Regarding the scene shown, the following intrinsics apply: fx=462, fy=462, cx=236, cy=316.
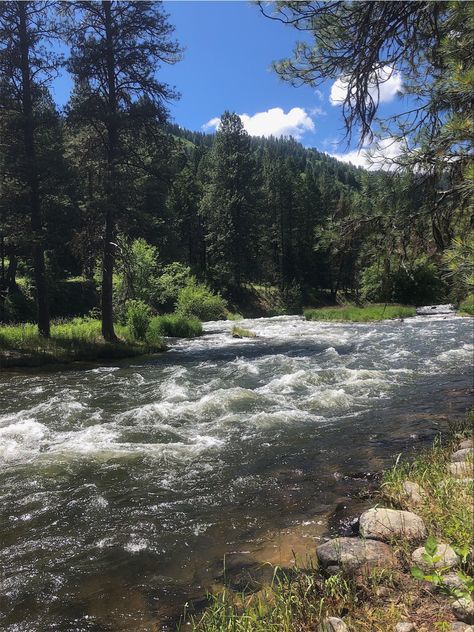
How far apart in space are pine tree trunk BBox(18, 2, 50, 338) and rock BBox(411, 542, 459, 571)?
47.1 ft

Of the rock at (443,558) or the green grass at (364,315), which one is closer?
the rock at (443,558)

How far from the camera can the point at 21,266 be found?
123 ft

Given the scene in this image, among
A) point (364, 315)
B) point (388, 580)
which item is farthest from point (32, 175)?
point (364, 315)

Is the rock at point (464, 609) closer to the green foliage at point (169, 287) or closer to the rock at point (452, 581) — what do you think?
the rock at point (452, 581)

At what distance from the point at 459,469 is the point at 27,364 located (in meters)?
12.5

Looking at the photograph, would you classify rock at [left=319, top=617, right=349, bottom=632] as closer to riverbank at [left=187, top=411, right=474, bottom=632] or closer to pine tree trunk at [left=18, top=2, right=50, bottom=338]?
riverbank at [left=187, top=411, right=474, bottom=632]

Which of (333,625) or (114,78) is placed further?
(114,78)

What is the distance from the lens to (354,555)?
3695mm

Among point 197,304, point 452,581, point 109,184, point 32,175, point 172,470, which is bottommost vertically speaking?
point 172,470

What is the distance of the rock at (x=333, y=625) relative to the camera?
9.17 ft

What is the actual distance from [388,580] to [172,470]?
3518 mm

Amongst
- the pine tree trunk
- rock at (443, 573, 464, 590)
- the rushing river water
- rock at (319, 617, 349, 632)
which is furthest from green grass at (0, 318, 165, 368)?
rock at (443, 573, 464, 590)

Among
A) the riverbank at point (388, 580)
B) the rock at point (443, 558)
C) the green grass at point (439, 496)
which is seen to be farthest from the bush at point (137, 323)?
the rock at point (443, 558)

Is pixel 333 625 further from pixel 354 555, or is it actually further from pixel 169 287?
pixel 169 287
